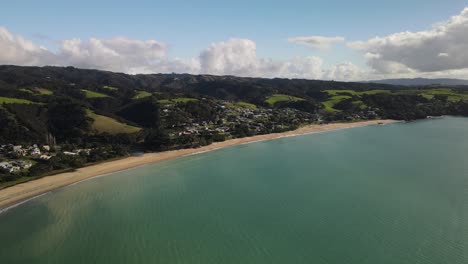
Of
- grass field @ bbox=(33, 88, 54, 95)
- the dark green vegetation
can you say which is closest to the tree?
the dark green vegetation

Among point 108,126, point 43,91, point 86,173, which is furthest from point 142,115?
point 86,173

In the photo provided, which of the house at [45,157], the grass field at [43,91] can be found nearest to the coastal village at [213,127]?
the house at [45,157]

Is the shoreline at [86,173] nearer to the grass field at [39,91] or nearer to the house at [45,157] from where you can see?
the house at [45,157]

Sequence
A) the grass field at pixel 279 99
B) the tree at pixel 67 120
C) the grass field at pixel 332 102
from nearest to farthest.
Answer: the tree at pixel 67 120 → the grass field at pixel 332 102 → the grass field at pixel 279 99

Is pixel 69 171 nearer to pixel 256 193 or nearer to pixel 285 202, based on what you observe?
pixel 256 193

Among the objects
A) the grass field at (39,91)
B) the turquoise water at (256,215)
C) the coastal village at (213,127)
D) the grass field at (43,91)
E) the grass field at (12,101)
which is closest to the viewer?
the turquoise water at (256,215)

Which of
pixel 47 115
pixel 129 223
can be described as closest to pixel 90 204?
pixel 129 223
